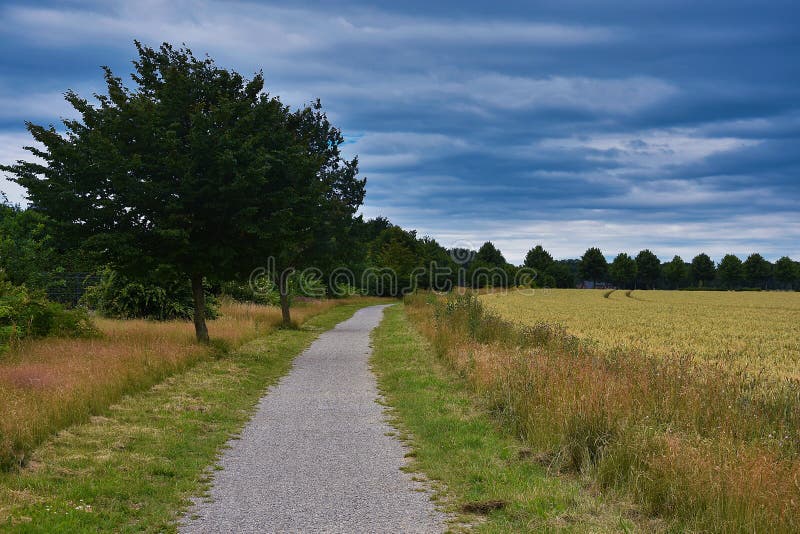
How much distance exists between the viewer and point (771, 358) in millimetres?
17359

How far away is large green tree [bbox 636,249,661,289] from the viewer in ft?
→ 481

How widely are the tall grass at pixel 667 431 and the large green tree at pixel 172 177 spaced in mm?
9154

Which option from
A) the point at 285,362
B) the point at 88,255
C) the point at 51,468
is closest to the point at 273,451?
the point at 51,468

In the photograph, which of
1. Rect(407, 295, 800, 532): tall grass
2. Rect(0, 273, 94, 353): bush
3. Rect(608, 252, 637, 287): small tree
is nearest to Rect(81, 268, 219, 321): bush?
Rect(0, 273, 94, 353): bush

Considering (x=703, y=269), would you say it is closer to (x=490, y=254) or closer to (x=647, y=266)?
(x=647, y=266)

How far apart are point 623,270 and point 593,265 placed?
751cm

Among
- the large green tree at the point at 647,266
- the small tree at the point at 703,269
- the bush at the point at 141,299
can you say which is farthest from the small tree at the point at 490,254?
the bush at the point at 141,299

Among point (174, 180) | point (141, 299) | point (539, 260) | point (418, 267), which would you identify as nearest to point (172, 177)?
point (174, 180)

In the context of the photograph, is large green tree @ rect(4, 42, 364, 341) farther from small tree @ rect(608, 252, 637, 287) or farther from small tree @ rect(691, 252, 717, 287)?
small tree @ rect(691, 252, 717, 287)

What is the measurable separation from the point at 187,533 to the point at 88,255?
13.3 meters

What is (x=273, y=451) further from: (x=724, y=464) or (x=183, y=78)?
(x=183, y=78)

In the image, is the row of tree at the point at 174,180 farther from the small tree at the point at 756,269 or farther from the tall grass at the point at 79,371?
the small tree at the point at 756,269

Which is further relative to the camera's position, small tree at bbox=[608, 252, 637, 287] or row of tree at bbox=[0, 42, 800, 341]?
small tree at bbox=[608, 252, 637, 287]

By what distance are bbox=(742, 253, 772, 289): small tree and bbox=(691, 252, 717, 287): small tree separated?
22.8 feet
